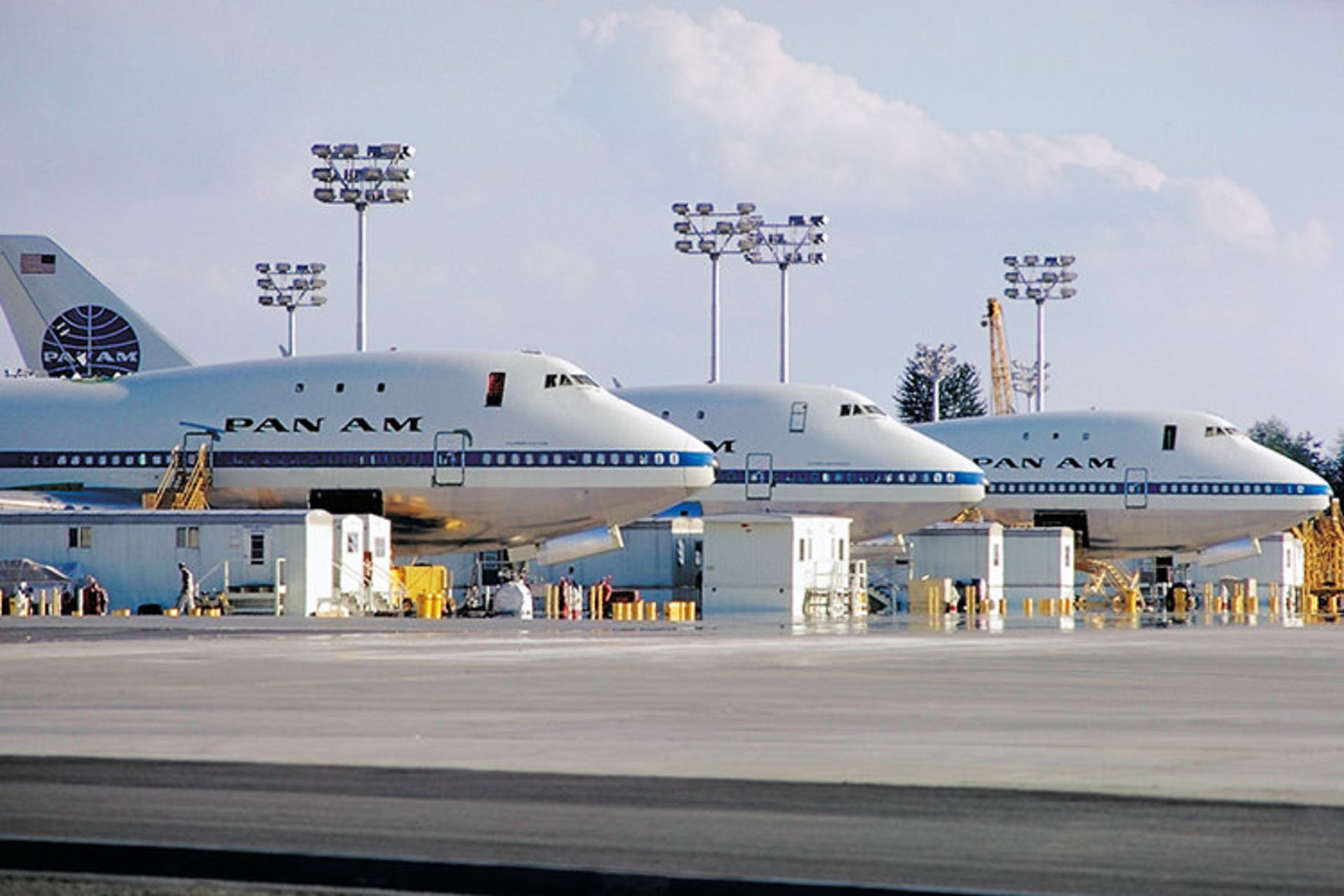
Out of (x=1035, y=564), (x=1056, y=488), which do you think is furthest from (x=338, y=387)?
(x=1056, y=488)

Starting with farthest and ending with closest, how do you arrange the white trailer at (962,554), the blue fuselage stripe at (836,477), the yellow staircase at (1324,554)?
1. the yellow staircase at (1324,554)
2. the blue fuselage stripe at (836,477)
3. the white trailer at (962,554)

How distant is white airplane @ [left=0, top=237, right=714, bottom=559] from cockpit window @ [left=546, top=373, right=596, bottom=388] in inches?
1.7

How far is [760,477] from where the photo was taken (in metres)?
70.4

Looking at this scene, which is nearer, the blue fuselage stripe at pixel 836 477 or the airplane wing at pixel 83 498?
the airplane wing at pixel 83 498

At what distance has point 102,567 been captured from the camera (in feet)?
168

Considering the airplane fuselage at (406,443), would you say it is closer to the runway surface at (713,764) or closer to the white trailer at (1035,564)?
the white trailer at (1035,564)

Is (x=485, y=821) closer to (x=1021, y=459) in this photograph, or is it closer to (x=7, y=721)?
(x=7, y=721)

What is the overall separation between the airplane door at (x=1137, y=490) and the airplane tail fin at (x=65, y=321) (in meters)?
36.2

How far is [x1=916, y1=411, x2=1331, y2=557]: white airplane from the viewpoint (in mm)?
82875

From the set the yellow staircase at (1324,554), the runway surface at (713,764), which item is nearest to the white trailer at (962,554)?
the runway surface at (713,764)

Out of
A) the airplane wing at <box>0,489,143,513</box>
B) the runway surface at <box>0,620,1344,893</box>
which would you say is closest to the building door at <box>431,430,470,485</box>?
the airplane wing at <box>0,489,143,513</box>

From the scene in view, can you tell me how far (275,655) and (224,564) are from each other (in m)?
21.7

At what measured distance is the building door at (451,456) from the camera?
2285 inches

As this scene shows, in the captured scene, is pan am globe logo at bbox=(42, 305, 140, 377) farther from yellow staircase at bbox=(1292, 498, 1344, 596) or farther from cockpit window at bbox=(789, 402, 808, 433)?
yellow staircase at bbox=(1292, 498, 1344, 596)
